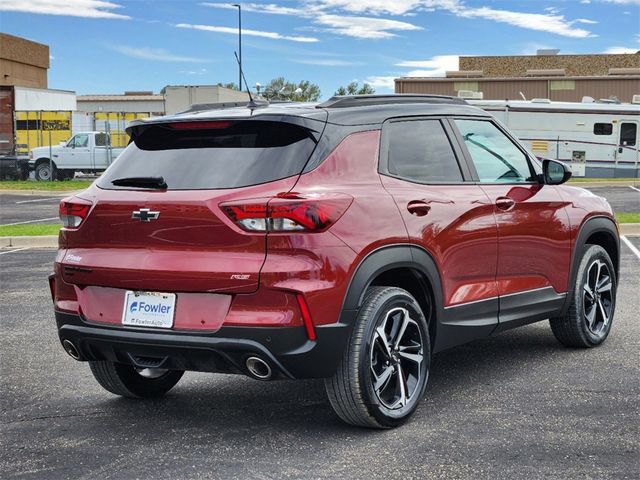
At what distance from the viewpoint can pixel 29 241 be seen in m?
15.1

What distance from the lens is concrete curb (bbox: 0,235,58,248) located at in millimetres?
14992

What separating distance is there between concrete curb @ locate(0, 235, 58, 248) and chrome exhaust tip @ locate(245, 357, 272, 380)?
11137 mm

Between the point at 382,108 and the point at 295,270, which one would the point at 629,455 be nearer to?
the point at 295,270

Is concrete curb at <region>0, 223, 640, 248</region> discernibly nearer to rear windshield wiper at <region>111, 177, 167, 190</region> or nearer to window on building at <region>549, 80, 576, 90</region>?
rear windshield wiper at <region>111, 177, 167, 190</region>

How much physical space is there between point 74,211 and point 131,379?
1172 mm

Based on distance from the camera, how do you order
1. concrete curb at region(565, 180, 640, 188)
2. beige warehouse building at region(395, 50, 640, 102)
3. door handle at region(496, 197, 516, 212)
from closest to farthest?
door handle at region(496, 197, 516, 212)
concrete curb at region(565, 180, 640, 188)
beige warehouse building at region(395, 50, 640, 102)

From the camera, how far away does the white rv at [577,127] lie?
104 ft

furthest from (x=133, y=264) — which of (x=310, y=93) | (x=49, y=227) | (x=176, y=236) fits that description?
(x=310, y=93)

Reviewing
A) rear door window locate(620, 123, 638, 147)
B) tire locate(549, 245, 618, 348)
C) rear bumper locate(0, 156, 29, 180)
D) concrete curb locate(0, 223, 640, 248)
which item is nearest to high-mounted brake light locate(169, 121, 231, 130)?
tire locate(549, 245, 618, 348)

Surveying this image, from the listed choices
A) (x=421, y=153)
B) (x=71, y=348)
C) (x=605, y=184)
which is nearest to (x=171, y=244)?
(x=71, y=348)

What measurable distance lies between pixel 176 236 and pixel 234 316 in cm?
51

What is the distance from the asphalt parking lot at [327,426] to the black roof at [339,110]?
1657 mm

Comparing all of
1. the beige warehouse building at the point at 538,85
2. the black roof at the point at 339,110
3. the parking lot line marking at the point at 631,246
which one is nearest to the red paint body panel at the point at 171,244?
the black roof at the point at 339,110

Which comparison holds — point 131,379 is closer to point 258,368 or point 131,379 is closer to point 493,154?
point 258,368
